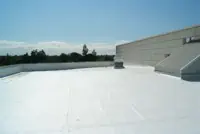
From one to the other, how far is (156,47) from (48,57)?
19743 mm

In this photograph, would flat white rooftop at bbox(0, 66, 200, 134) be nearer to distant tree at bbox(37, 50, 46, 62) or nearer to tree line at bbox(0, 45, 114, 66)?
tree line at bbox(0, 45, 114, 66)

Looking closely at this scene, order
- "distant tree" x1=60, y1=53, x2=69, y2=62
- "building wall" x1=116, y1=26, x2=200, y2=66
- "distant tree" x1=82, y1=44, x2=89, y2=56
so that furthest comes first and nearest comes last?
"distant tree" x1=82, y1=44, x2=89, y2=56 → "distant tree" x1=60, y1=53, x2=69, y2=62 → "building wall" x1=116, y1=26, x2=200, y2=66

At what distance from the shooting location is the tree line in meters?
25.8

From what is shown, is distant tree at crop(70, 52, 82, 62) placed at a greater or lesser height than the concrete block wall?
greater

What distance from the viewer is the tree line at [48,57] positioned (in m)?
25.8

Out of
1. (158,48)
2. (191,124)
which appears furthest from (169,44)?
(191,124)

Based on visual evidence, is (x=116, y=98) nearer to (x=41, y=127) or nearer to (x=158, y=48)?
(x=41, y=127)

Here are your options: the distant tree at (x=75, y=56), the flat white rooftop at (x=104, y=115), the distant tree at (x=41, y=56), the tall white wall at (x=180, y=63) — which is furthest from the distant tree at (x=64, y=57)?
the flat white rooftop at (x=104, y=115)

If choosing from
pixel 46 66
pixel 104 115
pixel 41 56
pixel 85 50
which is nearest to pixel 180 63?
pixel 104 115

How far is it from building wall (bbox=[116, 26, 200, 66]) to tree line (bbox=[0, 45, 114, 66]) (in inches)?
281

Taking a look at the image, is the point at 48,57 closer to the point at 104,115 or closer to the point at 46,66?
the point at 46,66

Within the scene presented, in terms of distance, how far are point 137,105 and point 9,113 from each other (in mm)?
3036

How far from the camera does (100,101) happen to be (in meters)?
4.53

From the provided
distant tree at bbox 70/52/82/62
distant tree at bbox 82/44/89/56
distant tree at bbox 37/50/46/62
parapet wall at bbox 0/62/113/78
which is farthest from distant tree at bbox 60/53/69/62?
parapet wall at bbox 0/62/113/78
